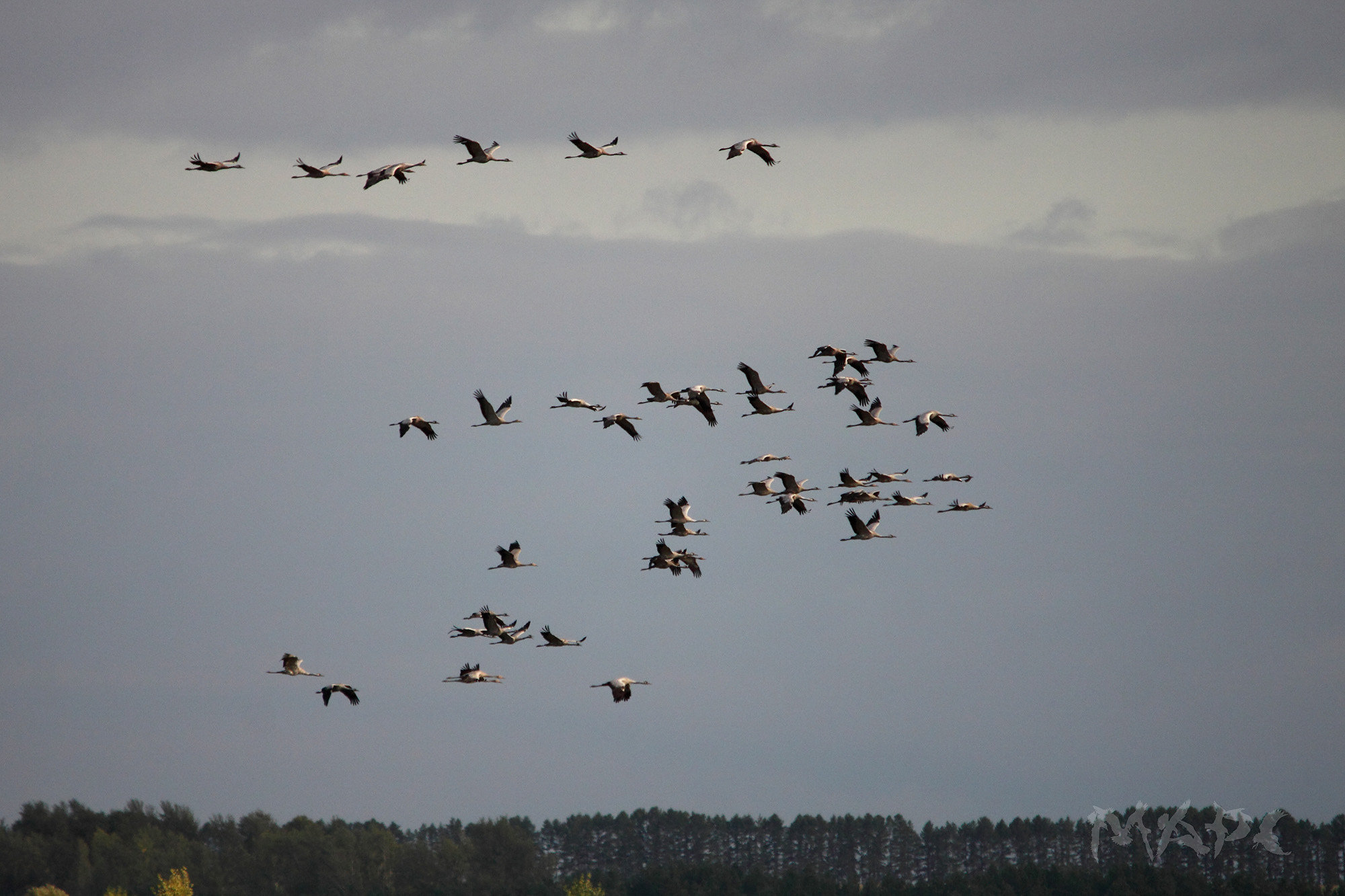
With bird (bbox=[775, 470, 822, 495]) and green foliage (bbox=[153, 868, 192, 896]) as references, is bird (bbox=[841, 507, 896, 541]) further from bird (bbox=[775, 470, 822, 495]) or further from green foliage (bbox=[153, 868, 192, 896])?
green foliage (bbox=[153, 868, 192, 896])

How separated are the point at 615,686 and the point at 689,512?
26.1 ft

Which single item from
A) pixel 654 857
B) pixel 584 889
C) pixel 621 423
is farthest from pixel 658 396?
pixel 654 857

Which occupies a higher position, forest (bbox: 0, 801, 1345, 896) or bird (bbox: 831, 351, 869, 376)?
bird (bbox: 831, 351, 869, 376)

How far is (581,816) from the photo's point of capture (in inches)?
7032

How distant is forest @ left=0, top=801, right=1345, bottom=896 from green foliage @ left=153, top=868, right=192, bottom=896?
9.80 metres

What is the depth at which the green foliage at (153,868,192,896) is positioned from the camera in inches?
4188

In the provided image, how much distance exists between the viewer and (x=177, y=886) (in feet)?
350

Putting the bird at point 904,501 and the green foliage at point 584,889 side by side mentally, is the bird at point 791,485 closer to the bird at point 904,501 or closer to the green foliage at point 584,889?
the bird at point 904,501

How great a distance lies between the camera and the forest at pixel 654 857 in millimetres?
120750

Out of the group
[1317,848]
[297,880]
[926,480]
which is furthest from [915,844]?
[926,480]

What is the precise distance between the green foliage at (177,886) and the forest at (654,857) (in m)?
9.80

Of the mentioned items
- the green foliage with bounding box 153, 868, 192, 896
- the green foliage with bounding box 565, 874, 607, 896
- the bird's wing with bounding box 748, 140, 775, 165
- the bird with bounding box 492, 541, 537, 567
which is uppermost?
the bird's wing with bounding box 748, 140, 775, 165

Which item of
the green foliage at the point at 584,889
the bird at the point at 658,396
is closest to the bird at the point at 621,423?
the bird at the point at 658,396

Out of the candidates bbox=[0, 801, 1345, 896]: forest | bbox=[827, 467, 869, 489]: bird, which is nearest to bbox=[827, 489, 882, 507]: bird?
bbox=[827, 467, 869, 489]: bird
